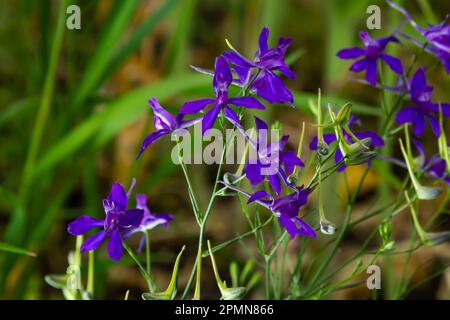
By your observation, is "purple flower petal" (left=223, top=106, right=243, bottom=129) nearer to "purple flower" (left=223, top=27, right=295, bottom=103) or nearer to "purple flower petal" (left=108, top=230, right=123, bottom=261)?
"purple flower" (left=223, top=27, right=295, bottom=103)

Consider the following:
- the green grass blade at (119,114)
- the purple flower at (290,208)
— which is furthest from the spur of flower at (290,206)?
the green grass blade at (119,114)

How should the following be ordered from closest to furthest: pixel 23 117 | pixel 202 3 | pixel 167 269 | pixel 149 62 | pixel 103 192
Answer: pixel 23 117
pixel 167 269
pixel 103 192
pixel 149 62
pixel 202 3

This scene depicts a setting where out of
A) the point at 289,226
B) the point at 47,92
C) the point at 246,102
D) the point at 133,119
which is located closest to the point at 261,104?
the point at 246,102

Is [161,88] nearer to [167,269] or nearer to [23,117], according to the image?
[23,117]

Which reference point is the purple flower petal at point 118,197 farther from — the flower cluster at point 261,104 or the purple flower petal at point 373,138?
the purple flower petal at point 373,138

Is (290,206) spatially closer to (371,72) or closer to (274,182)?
(274,182)
